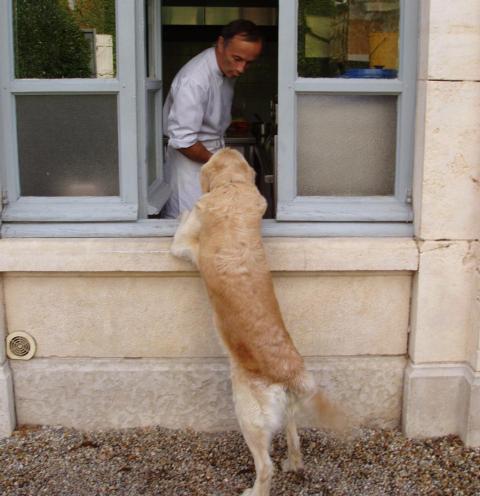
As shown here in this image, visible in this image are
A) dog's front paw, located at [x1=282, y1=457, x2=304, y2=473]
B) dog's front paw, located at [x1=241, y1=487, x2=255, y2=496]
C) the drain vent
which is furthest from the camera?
the drain vent

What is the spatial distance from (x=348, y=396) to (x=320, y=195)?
4.00ft

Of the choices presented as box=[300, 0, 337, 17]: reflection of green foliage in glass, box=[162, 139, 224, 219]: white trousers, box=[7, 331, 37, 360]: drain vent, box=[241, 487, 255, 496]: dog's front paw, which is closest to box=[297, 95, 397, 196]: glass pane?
box=[300, 0, 337, 17]: reflection of green foliage in glass

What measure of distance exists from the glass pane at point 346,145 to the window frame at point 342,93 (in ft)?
0.16

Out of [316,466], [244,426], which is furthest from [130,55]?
[316,466]

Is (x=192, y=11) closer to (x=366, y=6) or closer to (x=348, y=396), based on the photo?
(x=366, y=6)

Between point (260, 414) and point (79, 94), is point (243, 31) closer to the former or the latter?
point (79, 94)

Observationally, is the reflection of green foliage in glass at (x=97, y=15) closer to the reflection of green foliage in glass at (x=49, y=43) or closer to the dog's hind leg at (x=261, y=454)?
the reflection of green foliage in glass at (x=49, y=43)

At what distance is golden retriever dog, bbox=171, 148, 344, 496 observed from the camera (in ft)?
12.1

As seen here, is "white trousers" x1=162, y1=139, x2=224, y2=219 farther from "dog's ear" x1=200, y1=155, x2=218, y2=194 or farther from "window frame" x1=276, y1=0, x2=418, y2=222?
"dog's ear" x1=200, y1=155, x2=218, y2=194

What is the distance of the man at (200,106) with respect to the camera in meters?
4.88

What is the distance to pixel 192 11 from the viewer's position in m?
8.08

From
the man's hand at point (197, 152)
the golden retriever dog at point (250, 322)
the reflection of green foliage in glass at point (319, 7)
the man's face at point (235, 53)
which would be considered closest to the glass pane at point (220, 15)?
the man's face at point (235, 53)

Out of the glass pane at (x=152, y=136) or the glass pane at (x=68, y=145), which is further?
the glass pane at (x=152, y=136)

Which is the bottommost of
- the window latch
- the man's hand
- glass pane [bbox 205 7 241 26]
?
the window latch
